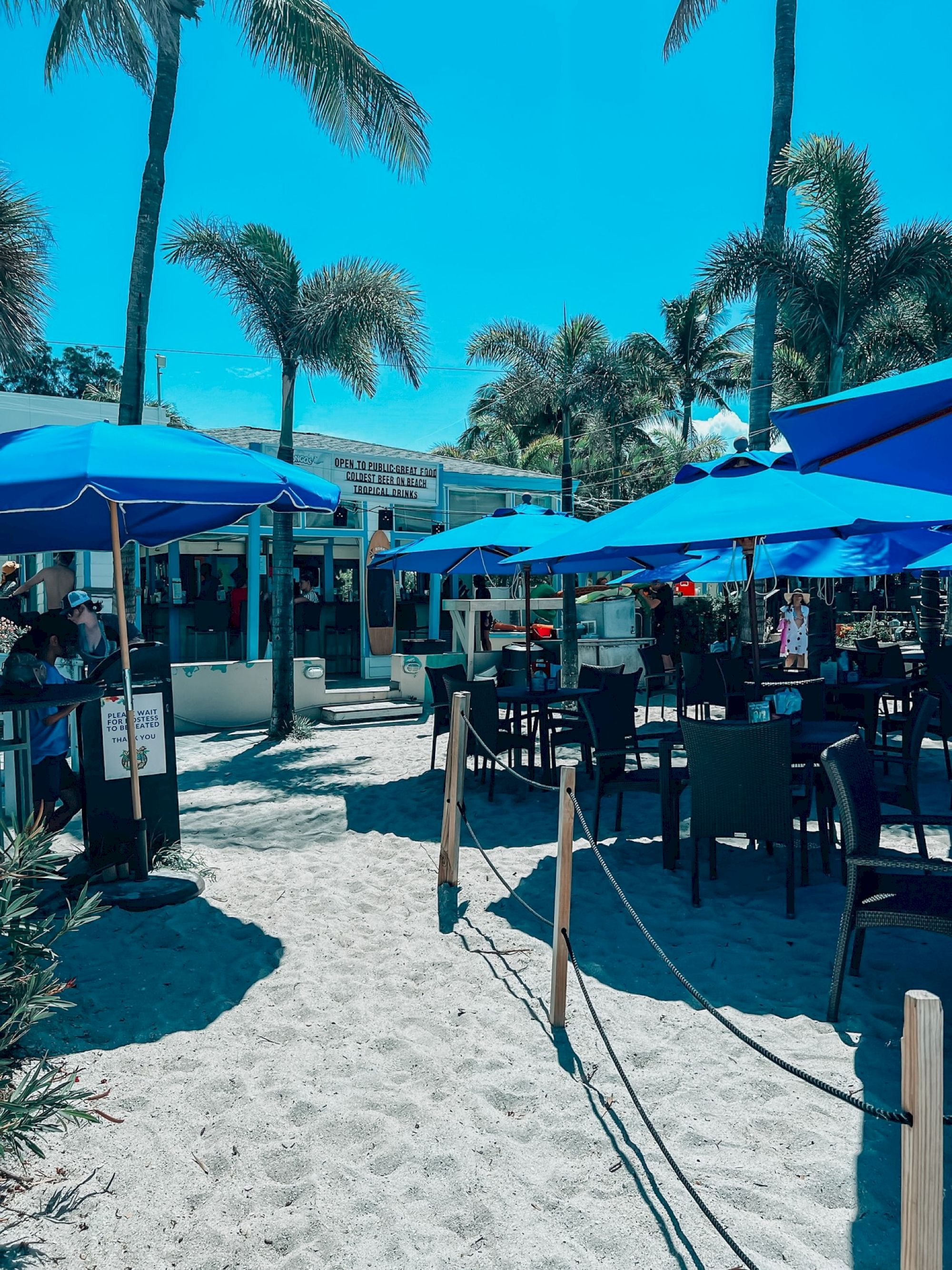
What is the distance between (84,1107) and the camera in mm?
2893

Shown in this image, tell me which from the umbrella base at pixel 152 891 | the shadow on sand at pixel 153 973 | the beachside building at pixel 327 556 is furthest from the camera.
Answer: the beachside building at pixel 327 556

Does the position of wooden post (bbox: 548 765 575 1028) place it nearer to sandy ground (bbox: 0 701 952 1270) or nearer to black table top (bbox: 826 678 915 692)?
sandy ground (bbox: 0 701 952 1270)

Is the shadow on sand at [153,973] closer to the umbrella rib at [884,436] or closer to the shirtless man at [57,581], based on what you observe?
the shirtless man at [57,581]

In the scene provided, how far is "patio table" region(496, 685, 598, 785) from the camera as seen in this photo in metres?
7.43

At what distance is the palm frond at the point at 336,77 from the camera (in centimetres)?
973

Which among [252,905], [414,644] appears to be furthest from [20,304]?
[252,905]

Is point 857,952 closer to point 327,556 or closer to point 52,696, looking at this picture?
point 52,696

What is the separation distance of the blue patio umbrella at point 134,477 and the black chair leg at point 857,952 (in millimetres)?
3561

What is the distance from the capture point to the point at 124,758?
16.6ft

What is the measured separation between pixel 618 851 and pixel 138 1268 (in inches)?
157

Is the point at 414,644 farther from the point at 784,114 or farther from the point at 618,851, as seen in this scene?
the point at 784,114

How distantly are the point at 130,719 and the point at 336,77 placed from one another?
28.5ft

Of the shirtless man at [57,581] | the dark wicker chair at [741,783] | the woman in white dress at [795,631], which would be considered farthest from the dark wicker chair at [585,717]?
the woman in white dress at [795,631]

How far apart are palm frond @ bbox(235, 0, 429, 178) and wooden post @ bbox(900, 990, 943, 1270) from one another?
1136 cm
